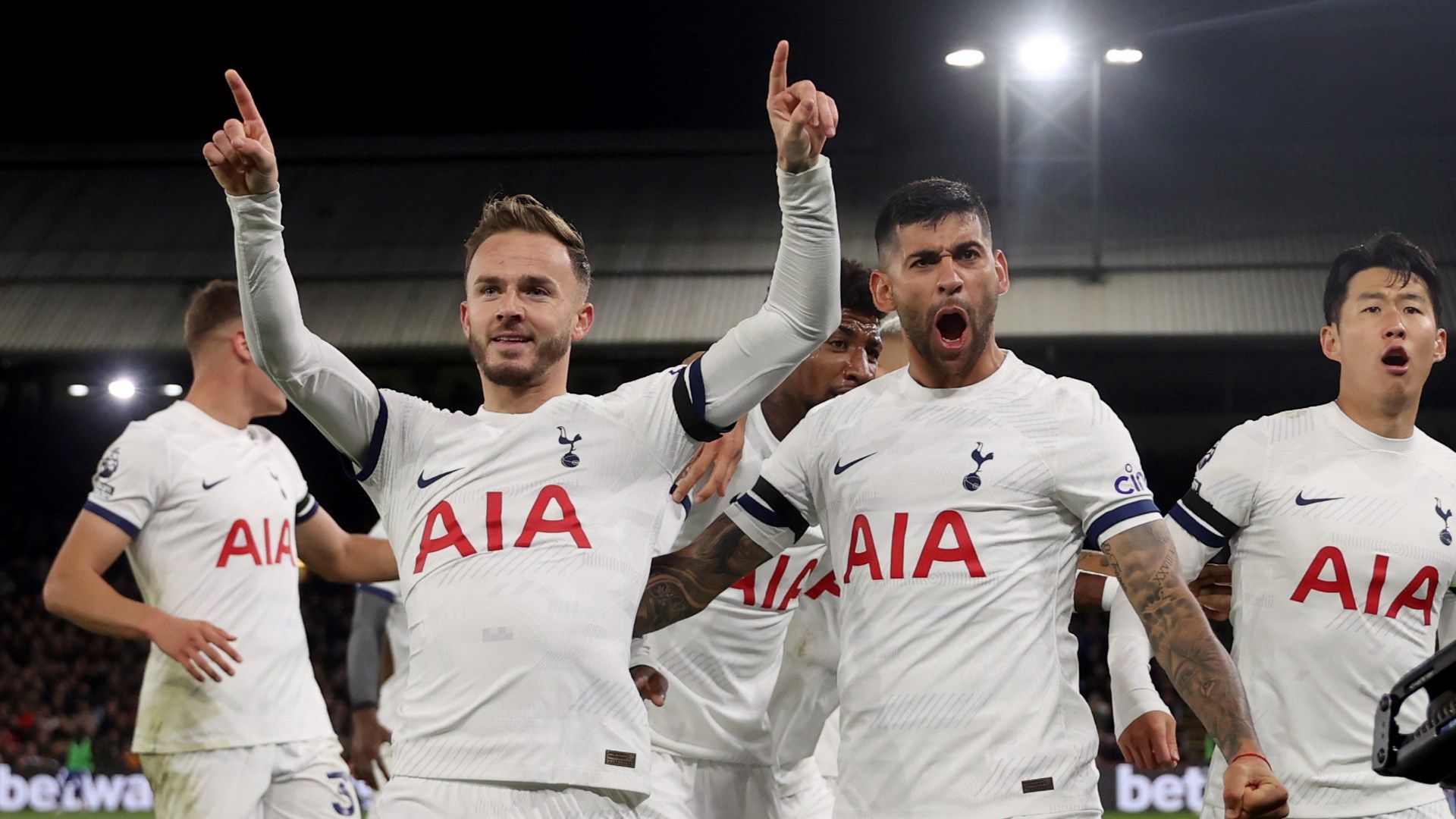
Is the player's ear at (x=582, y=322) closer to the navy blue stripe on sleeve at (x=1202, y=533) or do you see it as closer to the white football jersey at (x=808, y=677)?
the white football jersey at (x=808, y=677)

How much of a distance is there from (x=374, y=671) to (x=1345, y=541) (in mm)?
4916

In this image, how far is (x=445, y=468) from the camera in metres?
3.37

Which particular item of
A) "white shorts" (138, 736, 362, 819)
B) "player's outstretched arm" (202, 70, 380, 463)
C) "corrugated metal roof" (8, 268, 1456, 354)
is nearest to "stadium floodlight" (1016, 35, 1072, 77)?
"corrugated metal roof" (8, 268, 1456, 354)

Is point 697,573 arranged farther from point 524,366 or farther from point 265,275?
point 265,275

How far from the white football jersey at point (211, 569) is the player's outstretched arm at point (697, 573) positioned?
90.1 inches

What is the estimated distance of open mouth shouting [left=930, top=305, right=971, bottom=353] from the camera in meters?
3.45

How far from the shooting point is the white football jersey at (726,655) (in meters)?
4.42

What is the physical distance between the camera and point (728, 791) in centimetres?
452

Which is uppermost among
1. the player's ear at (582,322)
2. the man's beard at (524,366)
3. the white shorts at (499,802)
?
the player's ear at (582,322)

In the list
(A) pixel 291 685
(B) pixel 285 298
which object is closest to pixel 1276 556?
(B) pixel 285 298

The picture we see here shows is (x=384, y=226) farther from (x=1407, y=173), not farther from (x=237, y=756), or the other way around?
(x=237, y=756)

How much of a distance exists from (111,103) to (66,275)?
103 inches

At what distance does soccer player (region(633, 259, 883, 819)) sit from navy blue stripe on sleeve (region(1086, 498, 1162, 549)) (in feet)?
4.28

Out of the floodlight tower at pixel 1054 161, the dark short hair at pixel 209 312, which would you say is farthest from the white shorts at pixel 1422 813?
the floodlight tower at pixel 1054 161
